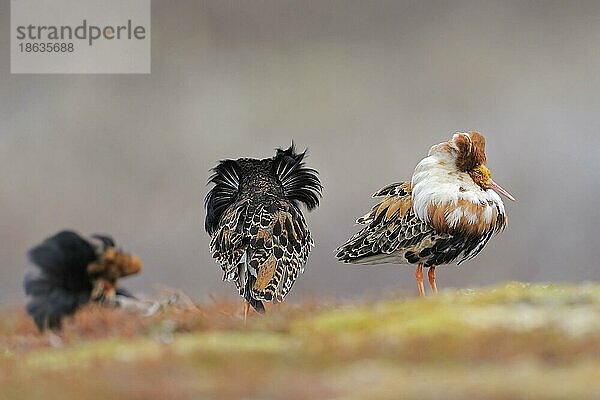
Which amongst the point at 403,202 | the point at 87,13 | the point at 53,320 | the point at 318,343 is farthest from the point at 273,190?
the point at 87,13

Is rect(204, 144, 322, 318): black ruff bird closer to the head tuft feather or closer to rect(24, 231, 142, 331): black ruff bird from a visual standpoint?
the head tuft feather

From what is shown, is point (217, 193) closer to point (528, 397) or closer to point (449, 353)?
point (449, 353)

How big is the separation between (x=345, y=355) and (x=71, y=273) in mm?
580

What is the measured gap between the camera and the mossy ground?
39.9 inches

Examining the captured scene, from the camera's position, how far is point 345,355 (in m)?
1.09

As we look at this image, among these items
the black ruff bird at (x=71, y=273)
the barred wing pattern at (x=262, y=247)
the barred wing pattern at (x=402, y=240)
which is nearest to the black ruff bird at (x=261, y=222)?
the barred wing pattern at (x=262, y=247)

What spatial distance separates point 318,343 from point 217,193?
0.70 metres

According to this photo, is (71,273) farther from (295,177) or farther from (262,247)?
(295,177)

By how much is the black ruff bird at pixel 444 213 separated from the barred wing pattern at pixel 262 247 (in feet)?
0.51

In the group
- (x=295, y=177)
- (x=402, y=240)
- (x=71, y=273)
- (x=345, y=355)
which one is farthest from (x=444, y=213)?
(x=71, y=273)

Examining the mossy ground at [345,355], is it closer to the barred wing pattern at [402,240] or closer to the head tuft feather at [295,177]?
the barred wing pattern at [402,240]

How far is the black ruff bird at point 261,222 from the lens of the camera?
157 centimetres

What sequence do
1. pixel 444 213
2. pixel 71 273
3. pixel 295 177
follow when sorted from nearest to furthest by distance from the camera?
pixel 71 273 → pixel 444 213 → pixel 295 177

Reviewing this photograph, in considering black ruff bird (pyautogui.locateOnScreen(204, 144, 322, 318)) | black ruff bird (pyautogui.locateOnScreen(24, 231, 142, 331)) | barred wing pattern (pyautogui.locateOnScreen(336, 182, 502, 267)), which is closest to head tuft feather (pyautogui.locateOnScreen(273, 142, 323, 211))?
black ruff bird (pyautogui.locateOnScreen(204, 144, 322, 318))
